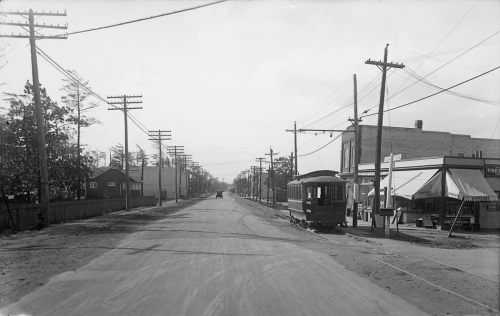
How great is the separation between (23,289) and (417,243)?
14.5 metres

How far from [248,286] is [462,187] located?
17176 millimetres

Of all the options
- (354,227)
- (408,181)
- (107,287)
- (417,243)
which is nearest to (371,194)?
(408,181)

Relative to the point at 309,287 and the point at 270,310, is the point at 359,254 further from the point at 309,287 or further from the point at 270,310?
the point at 270,310

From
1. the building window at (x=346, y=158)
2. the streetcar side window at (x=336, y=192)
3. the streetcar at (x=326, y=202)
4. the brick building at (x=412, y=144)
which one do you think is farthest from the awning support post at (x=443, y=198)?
the building window at (x=346, y=158)

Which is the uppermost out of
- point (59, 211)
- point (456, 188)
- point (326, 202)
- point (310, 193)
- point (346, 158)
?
point (346, 158)

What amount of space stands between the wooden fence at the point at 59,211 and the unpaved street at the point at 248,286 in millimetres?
8882

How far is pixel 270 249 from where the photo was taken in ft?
45.0

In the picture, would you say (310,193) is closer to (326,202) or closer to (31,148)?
(326,202)

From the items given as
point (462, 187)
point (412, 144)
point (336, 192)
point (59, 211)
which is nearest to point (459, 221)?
point (462, 187)

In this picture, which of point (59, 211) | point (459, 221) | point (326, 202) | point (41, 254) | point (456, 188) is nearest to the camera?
point (41, 254)

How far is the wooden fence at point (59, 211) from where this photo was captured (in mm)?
18781

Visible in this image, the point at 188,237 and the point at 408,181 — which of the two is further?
the point at 408,181

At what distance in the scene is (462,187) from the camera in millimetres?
21297

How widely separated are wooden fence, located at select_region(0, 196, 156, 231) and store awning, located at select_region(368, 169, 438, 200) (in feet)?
64.0
